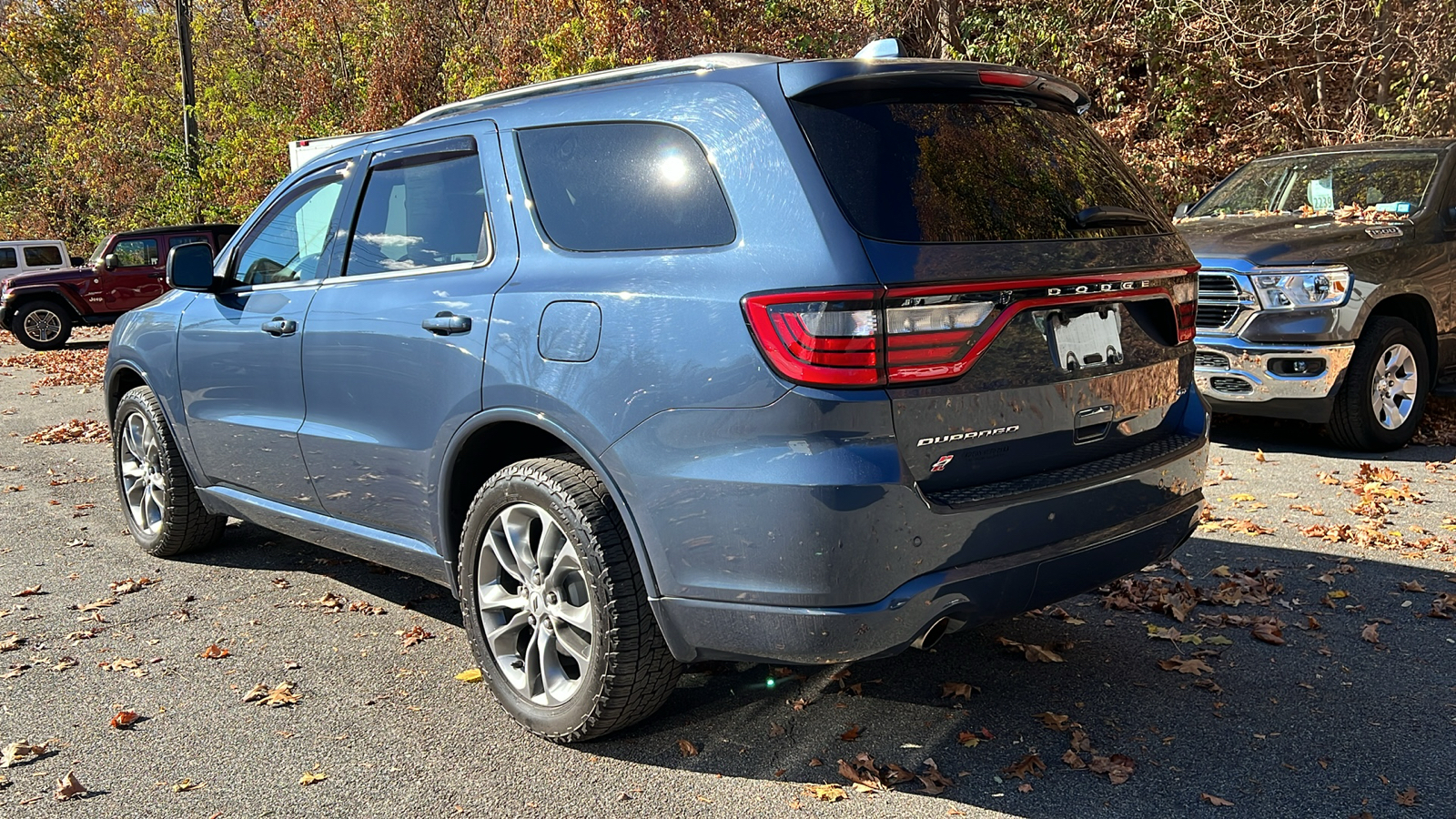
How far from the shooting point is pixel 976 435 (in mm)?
3055

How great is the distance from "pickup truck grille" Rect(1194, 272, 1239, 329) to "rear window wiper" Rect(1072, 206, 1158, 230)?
389 centimetres

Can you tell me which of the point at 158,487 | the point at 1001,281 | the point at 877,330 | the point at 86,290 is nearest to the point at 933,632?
the point at 877,330

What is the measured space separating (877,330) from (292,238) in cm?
284

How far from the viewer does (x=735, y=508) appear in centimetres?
296

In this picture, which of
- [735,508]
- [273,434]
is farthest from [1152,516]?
[273,434]

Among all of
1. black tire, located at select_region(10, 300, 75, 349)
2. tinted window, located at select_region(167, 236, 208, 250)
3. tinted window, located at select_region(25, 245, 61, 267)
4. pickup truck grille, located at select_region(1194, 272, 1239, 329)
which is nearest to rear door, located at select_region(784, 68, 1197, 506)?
pickup truck grille, located at select_region(1194, 272, 1239, 329)

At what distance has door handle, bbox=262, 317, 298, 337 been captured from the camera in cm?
447

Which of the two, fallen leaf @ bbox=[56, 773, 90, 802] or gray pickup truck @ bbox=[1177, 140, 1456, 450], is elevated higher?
gray pickup truck @ bbox=[1177, 140, 1456, 450]

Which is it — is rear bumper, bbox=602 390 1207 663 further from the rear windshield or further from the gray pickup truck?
the gray pickup truck

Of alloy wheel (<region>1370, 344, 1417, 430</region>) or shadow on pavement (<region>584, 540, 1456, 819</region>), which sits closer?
shadow on pavement (<region>584, 540, 1456, 819</region>)

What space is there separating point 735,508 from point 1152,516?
4.36ft

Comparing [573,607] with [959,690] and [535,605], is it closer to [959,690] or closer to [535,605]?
[535,605]

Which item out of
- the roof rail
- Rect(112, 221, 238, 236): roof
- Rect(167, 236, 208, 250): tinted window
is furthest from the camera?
Rect(112, 221, 238, 236): roof

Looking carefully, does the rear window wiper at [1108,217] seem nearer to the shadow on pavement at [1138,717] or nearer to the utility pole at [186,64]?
the shadow on pavement at [1138,717]
